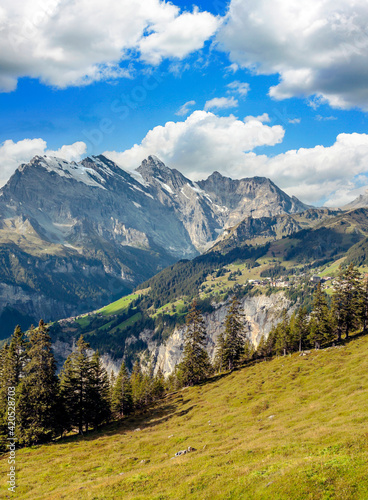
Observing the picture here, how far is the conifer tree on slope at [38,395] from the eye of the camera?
1844 inches

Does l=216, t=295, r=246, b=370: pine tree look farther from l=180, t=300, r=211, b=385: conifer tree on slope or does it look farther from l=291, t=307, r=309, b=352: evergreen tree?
l=291, t=307, r=309, b=352: evergreen tree

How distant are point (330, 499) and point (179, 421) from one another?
40991mm

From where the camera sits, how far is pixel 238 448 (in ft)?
96.5

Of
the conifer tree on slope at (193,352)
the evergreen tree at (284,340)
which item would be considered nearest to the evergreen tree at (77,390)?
the conifer tree on slope at (193,352)

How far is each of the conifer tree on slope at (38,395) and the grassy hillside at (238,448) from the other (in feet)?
8.32

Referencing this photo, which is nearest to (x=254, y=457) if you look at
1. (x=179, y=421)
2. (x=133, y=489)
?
(x=133, y=489)

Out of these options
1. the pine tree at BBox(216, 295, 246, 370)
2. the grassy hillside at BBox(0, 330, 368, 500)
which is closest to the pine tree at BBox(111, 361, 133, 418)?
the grassy hillside at BBox(0, 330, 368, 500)

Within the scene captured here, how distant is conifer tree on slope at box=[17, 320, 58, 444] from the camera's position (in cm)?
4684

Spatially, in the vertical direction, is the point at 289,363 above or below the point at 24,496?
below

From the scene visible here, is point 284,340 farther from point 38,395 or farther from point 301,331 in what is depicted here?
point 38,395

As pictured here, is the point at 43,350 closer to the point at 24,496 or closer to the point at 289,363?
the point at 24,496

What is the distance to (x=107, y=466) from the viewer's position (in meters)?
32.9

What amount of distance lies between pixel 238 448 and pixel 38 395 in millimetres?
33444

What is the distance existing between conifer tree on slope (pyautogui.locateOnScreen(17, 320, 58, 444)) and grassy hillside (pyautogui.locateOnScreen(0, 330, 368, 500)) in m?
2.54
